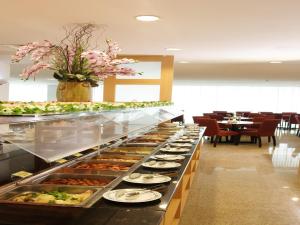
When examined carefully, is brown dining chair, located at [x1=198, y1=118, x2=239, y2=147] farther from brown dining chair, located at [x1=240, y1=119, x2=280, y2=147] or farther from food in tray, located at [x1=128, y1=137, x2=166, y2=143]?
food in tray, located at [x1=128, y1=137, x2=166, y2=143]

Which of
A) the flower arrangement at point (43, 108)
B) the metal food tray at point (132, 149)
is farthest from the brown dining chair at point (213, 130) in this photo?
the flower arrangement at point (43, 108)

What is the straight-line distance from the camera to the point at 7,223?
1193 millimetres

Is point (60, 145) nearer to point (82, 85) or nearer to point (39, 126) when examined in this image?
point (39, 126)

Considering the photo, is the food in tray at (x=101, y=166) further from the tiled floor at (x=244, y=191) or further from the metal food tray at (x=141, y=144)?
the tiled floor at (x=244, y=191)

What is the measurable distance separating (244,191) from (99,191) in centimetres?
275

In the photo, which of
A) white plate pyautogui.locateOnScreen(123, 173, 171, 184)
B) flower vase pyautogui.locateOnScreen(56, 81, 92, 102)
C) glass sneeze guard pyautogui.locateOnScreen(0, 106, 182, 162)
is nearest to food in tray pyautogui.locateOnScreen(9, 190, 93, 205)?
glass sneeze guard pyautogui.locateOnScreen(0, 106, 182, 162)

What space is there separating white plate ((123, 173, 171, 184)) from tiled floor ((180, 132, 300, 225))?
1257 mm

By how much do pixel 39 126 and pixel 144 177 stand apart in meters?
0.53

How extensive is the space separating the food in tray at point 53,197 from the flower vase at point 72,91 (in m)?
0.97

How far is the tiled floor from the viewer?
3.08 metres

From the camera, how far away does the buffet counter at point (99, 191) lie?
1.25 m

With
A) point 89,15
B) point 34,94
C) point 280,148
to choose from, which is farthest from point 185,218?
point 34,94

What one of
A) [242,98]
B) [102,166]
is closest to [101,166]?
[102,166]

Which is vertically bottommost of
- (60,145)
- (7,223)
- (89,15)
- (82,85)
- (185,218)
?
(185,218)
